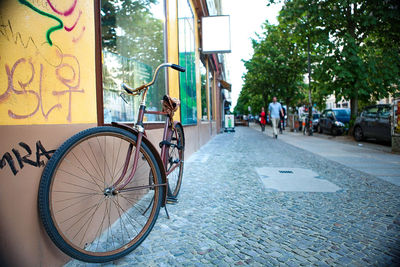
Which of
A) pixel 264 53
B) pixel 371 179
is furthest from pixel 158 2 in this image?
pixel 264 53

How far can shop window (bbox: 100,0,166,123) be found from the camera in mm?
4469

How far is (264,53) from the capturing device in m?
26.2

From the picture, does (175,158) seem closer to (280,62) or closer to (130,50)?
(130,50)

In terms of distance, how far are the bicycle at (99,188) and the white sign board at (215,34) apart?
32.3 feet

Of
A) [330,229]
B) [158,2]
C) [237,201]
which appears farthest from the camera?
[158,2]

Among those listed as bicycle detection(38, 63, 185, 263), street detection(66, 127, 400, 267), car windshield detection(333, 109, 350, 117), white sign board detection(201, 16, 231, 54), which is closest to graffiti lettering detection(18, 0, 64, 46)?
bicycle detection(38, 63, 185, 263)

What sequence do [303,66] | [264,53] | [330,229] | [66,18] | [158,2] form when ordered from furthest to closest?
[264,53] < [303,66] < [158,2] < [330,229] < [66,18]

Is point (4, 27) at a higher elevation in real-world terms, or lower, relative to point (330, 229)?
higher

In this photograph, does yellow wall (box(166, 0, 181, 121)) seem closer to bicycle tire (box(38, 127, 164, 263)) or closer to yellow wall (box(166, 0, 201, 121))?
yellow wall (box(166, 0, 201, 121))

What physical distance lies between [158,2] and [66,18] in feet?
13.9

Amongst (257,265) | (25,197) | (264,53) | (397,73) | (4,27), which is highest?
(264,53)

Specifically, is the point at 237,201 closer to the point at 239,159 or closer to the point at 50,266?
the point at 50,266

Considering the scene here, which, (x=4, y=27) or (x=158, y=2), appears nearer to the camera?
(x=4, y=27)

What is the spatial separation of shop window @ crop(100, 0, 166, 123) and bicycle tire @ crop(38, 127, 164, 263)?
1360 millimetres
